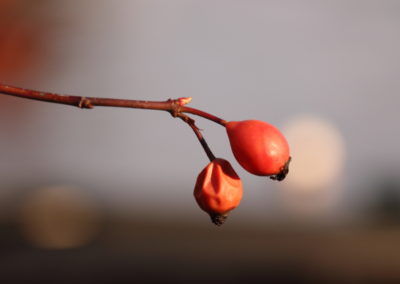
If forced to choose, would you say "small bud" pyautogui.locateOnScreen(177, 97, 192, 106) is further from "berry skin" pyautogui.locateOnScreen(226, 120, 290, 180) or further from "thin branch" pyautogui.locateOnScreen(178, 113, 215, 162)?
"berry skin" pyautogui.locateOnScreen(226, 120, 290, 180)

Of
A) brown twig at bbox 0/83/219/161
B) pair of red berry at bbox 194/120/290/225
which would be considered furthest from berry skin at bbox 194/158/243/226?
brown twig at bbox 0/83/219/161

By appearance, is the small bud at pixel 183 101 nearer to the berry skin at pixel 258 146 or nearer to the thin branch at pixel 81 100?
the thin branch at pixel 81 100

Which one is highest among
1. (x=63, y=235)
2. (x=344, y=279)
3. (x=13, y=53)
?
(x=63, y=235)

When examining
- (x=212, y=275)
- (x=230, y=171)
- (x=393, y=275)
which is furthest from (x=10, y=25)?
(x=393, y=275)

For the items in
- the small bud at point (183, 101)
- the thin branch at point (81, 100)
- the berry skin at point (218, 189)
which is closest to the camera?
the thin branch at point (81, 100)

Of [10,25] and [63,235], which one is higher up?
[63,235]

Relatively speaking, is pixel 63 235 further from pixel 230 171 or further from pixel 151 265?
pixel 230 171

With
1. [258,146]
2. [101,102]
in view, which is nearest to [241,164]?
[258,146]

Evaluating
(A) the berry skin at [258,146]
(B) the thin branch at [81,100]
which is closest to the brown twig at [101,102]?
(B) the thin branch at [81,100]
